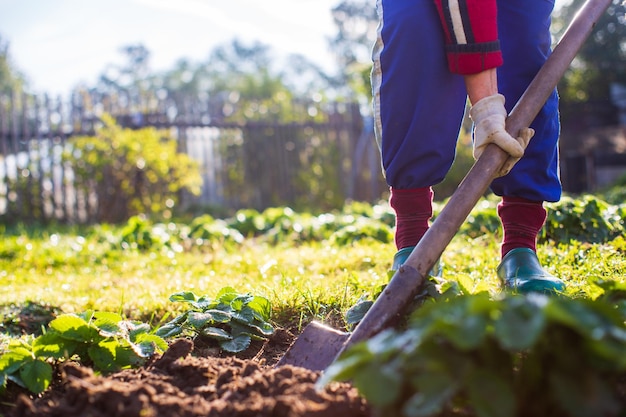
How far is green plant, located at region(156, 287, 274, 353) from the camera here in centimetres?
193

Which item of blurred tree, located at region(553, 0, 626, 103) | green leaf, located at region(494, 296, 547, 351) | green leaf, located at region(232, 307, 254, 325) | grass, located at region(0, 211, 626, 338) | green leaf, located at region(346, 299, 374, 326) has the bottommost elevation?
grass, located at region(0, 211, 626, 338)

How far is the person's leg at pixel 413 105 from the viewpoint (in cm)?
216

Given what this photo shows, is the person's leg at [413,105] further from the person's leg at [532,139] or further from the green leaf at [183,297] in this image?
the green leaf at [183,297]

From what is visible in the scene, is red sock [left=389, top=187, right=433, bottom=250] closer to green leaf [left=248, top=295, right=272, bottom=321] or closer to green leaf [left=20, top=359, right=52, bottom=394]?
green leaf [left=248, top=295, right=272, bottom=321]

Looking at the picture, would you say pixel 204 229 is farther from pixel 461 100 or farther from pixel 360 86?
pixel 360 86

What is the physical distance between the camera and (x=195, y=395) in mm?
1365

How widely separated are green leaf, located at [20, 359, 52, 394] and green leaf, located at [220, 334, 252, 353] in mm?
512

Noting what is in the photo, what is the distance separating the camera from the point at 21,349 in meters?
1.64

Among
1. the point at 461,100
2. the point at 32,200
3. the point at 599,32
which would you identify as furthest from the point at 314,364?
the point at 599,32

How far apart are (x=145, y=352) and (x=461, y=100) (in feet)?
4.71

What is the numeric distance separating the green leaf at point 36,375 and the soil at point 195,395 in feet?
0.11

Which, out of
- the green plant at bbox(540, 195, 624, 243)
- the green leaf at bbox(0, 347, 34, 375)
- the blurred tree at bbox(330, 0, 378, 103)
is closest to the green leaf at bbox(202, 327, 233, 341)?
the green leaf at bbox(0, 347, 34, 375)

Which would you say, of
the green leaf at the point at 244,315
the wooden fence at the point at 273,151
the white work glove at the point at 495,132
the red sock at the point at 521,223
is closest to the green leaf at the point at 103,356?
the green leaf at the point at 244,315

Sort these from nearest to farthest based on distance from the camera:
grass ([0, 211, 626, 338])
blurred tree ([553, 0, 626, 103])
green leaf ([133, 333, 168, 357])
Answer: green leaf ([133, 333, 168, 357]), grass ([0, 211, 626, 338]), blurred tree ([553, 0, 626, 103])
